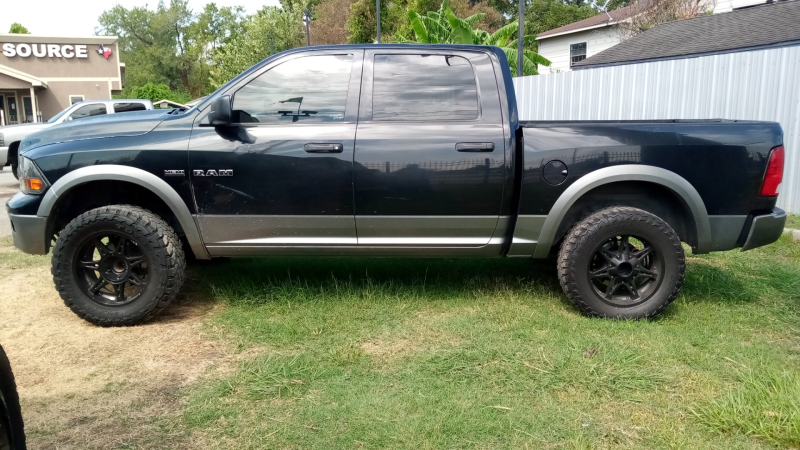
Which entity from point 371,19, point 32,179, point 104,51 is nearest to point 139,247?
point 32,179

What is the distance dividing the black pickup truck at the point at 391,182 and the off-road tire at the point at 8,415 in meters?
2.16

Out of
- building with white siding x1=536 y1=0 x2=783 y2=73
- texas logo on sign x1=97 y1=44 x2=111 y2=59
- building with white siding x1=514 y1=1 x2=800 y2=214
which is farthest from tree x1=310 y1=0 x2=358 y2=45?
building with white siding x1=514 y1=1 x2=800 y2=214

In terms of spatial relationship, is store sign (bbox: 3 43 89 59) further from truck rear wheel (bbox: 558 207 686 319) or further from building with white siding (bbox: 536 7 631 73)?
truck rear wheel (bbox: 558 207 686 319)

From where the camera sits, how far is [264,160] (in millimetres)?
4242

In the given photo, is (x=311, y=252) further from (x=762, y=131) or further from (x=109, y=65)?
(x=109, y=65)

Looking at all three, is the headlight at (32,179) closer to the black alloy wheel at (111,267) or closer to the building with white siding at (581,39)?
the black alloy wheel at (111,267)

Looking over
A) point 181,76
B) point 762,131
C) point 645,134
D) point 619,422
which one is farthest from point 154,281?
point 181,76

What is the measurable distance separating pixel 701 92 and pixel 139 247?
8208 millimetres

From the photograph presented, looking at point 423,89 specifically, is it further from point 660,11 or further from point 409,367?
point 660,11

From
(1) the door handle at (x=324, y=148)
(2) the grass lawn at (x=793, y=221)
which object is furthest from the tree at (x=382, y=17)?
(1) the door handle at (x=324, y=148)

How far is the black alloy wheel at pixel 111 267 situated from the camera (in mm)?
4322

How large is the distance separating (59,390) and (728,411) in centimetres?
352

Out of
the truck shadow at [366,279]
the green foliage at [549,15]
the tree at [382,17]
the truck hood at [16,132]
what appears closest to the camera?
the truck shadow at [366,279]

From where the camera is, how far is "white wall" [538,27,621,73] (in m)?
25.2
